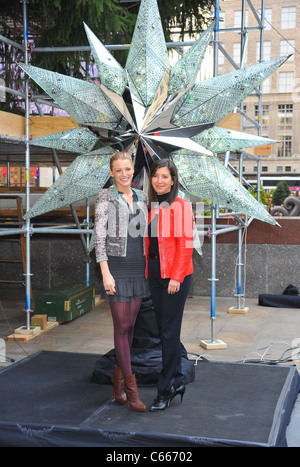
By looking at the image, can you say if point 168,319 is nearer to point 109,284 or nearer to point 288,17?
point 109,284

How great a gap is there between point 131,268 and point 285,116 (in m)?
66.0

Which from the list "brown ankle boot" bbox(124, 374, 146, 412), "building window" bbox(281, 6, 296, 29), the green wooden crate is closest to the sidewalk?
the green wooden crate

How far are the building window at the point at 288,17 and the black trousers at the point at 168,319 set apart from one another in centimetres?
6452

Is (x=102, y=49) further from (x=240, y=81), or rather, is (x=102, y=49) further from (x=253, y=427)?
(x=253, y=427)

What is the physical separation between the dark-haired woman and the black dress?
64 mm

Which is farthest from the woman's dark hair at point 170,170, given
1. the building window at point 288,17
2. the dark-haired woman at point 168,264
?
the building window at point 288,17

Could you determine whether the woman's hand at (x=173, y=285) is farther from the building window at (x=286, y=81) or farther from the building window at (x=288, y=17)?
the building window at (x=286, y=81)

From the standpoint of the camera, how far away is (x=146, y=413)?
13.8 ft

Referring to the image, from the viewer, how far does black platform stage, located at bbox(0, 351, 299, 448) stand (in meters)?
3.77

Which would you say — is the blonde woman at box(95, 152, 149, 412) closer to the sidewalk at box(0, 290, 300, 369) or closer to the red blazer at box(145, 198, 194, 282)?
the red blazer at box(145, 198, 194, 282)

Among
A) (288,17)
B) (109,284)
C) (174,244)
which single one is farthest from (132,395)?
(288,17)

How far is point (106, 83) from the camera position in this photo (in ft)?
17.3

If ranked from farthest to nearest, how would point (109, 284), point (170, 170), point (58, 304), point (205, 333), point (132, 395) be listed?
point (58, 304) < point (205, 333) < point (170, 170) < point (132, 395) < point (109, 284)

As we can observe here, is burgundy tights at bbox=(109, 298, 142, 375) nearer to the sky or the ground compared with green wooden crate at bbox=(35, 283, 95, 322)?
nearer to the sky
